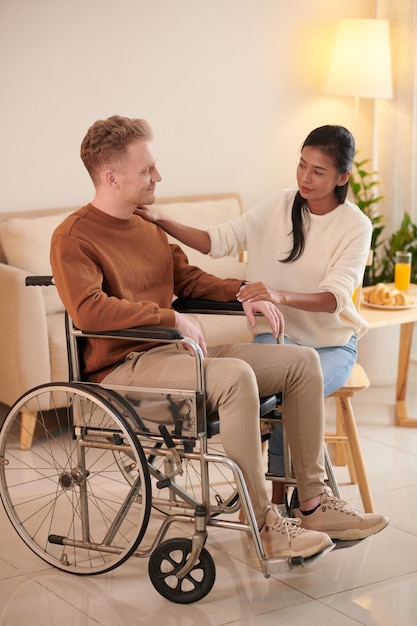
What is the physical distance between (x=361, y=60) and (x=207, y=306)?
2.24 m

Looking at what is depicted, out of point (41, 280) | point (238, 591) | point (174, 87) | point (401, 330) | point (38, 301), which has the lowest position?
point (238, 591)

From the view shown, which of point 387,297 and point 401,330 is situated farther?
point 401,330

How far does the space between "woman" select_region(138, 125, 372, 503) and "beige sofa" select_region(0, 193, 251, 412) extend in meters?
0.76

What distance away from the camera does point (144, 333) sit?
93.7 inches

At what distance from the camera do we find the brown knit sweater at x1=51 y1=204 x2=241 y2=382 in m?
2.42

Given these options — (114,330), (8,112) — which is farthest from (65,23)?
(114,330)

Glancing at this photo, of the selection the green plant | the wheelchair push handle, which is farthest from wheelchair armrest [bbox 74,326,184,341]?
the green plant

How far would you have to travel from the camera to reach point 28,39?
13.1 feet

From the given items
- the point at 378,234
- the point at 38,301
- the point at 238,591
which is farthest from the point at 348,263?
the point at 378,234

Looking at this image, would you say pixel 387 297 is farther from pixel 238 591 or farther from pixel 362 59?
pixel 238 591

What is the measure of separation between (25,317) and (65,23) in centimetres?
132

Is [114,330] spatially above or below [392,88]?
below

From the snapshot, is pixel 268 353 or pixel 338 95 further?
pixel 338 95

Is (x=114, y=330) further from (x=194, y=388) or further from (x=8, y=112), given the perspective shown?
(x=8, y=112)
